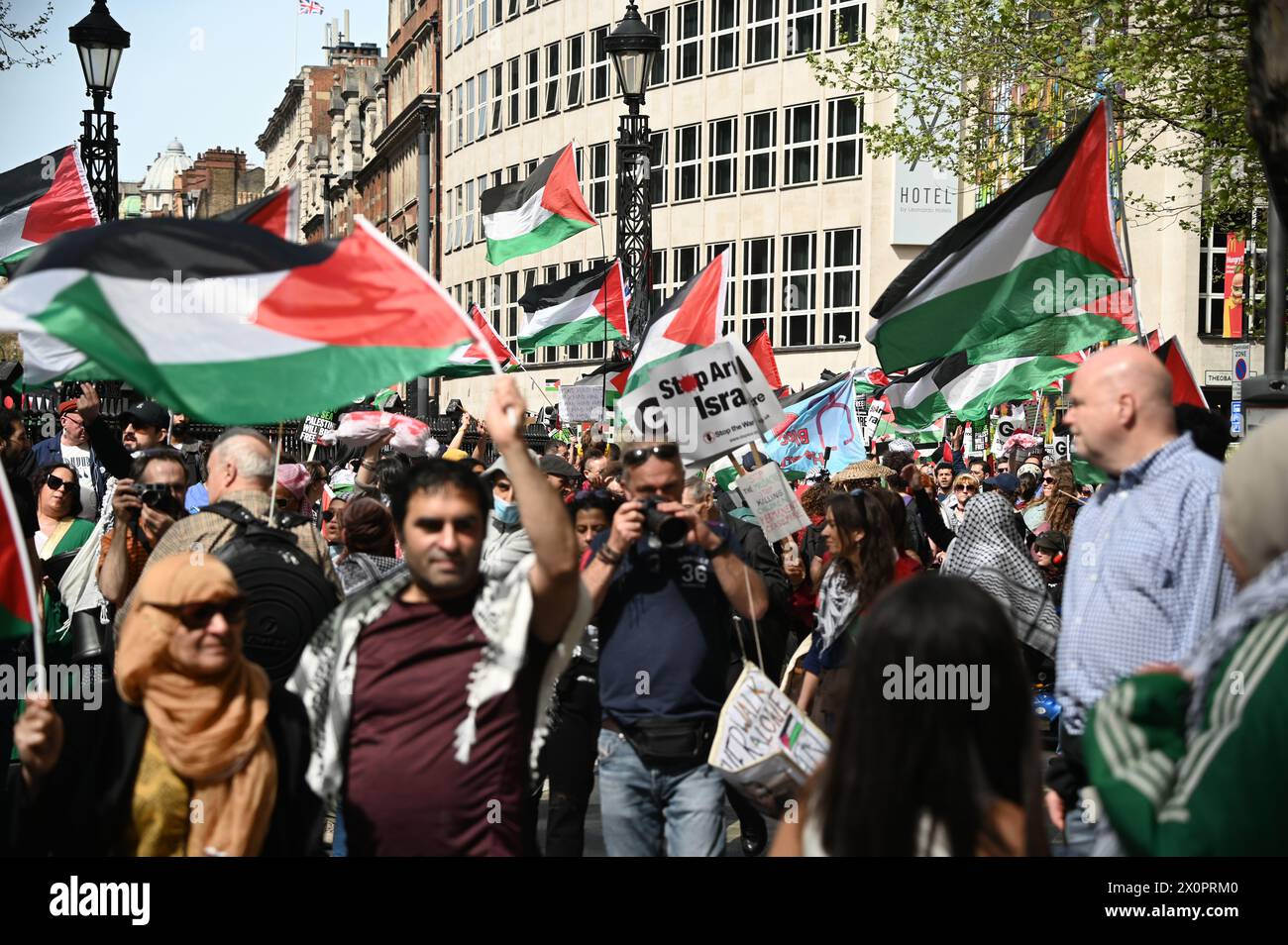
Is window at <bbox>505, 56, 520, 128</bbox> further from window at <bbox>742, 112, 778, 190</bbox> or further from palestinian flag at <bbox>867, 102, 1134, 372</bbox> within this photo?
palestinian flag at <bbox>867, 102, 1134, 372</bbox>

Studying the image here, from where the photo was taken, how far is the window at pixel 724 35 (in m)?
50.7

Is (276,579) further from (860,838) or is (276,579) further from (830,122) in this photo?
(830,122)

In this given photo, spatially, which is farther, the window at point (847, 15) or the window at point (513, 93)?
the window at point (513, 93)

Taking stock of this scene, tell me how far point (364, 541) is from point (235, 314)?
243 centimetres

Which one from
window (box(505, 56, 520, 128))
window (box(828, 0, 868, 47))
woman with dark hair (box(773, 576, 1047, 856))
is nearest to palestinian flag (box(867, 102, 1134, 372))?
woman with dark hair (box(773, 576, 1047, 856))

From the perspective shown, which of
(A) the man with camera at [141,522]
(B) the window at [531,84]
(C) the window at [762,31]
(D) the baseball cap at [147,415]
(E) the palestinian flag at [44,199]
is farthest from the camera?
(B) the window at [531,84]

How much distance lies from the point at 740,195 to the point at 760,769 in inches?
1821

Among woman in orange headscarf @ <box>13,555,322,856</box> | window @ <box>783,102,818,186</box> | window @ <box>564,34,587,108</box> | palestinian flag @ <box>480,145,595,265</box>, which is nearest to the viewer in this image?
woman in orange headscarf @ <box>13,555,322,856</box>

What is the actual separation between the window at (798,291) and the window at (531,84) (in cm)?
1388

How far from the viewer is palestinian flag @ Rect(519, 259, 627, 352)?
1869 centimetres

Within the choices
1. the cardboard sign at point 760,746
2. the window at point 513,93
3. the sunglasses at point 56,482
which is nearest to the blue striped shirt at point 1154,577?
the cardboard sign at point 760,746

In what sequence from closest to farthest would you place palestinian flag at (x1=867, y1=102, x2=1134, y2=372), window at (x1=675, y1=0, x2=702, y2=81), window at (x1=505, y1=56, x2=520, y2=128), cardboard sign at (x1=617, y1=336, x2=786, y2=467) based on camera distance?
1. cardboard sign at (x1=617, y1=336, x2=786, y2=467)
2. palestinian flag at (x1=867, y1=102, x2=1134, y2=372)
3. window at (x1=675, y1=0, x2=702, y2=81)
4. window at (x1=505, y1=56, x2=520, y2=128)

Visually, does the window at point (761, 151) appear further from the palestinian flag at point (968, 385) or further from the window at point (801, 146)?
the palestinian flag at point (968, 385)

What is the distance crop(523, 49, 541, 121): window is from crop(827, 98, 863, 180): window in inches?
571
